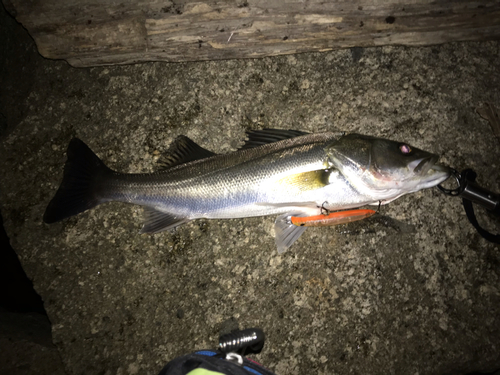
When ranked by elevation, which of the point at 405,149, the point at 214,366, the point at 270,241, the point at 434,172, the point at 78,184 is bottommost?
the point at 214,366

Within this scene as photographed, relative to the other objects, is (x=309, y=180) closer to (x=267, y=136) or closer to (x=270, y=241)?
(x=267, y=136)

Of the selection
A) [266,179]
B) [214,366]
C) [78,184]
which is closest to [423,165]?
[266,179]

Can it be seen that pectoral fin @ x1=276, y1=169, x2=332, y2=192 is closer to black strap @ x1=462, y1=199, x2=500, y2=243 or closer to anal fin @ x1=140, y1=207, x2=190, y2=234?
anal fin @ x1=140, y1=207, x2=190, y2=234

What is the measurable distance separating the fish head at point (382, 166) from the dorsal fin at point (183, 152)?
43.3 inches

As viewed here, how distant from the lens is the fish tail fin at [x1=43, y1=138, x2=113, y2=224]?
2.53 metres

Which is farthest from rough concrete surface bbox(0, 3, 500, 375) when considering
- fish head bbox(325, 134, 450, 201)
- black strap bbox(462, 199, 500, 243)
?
fish head bbox(325, 134, 450, 201)

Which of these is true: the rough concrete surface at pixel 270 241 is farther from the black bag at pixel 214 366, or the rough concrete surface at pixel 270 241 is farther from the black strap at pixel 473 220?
the black bag at pixel 214 366

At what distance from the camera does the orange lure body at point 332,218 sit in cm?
253

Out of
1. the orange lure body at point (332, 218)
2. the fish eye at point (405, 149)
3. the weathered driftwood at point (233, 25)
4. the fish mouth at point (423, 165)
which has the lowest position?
the orange lure body at point (332, 218)

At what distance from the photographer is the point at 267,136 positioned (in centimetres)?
252

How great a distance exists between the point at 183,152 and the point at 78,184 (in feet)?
3.21

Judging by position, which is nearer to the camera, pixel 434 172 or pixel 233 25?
pixel 434 172

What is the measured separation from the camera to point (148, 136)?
2861 millimetres

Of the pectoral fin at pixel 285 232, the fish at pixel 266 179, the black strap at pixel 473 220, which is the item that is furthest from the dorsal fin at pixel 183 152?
the black strap at pixel 473 220
